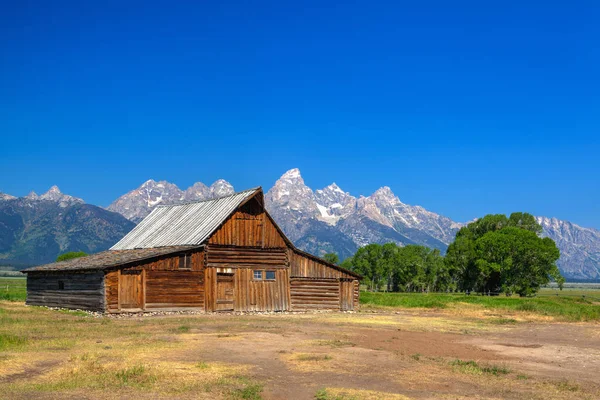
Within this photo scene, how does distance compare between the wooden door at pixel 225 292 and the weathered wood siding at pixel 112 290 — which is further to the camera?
the wooden door at pixel 225 292

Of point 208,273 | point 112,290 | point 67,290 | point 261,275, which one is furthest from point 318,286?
point 67,290

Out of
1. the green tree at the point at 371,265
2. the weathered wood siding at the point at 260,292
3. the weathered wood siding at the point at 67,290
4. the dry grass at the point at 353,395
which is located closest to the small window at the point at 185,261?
the weathered wood siding at the point at 260,292

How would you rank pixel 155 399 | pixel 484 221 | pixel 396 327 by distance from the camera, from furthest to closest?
pixel 484 221 → pixel 396 327 → pixel 155 399

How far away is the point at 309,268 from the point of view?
54500mm

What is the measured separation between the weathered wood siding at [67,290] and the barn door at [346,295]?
20.4 metres

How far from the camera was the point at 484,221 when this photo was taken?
403 feet

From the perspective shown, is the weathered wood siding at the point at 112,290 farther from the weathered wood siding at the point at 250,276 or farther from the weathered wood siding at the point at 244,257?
the weathered wood siding at the point at 244,257

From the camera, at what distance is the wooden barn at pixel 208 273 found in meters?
45.4

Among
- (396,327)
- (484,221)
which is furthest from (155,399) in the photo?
(484,221)

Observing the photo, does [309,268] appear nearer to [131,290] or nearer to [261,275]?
[261,275]

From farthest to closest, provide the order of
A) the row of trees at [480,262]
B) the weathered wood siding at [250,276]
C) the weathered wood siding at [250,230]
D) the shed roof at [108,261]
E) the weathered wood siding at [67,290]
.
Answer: the row of trees at [480,262]
the weathered wood siding at [250,230]
the weathered wood siding at [250,276]
the weathered wood siding at [67,290]
the shed roof at [108,261]

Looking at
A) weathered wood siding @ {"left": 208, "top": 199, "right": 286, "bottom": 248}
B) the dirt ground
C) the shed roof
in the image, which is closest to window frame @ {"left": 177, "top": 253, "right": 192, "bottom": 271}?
the shed roof

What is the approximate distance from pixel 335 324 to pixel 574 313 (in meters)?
22.0

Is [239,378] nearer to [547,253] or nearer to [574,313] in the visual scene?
[574,313]
